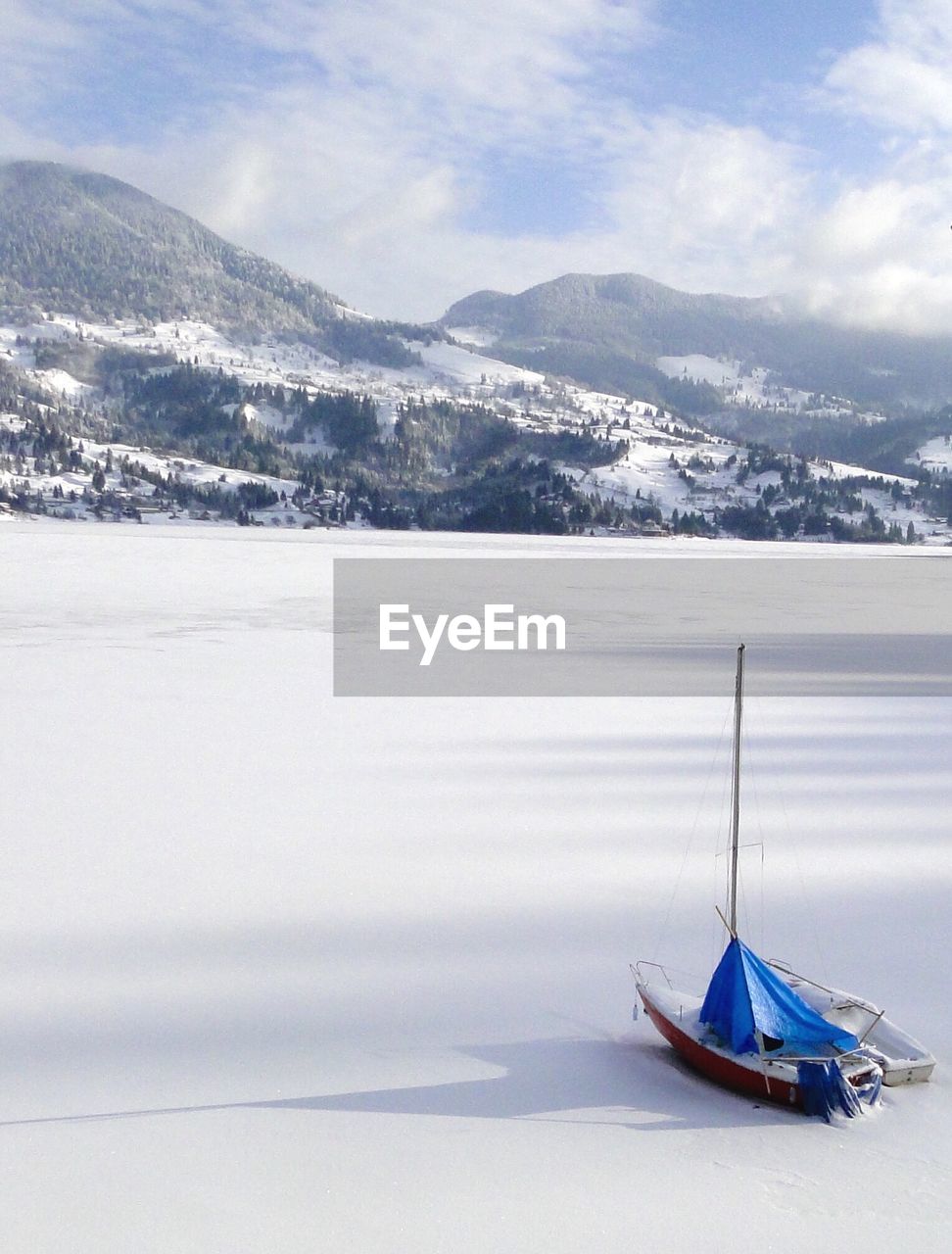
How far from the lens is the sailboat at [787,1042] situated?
367 centimetres

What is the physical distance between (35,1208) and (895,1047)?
2.88 meters

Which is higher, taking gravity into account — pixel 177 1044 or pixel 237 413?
pixel 237 413

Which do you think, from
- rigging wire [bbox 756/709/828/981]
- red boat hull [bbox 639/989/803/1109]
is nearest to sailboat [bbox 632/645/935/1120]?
red boat hull [bbox 639/989/803/1109]

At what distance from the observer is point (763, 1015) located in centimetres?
382

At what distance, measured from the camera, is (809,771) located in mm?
8344

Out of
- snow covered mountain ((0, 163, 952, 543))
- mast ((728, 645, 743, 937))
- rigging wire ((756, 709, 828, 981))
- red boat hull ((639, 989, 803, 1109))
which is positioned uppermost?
snow covered mountain ((0, 163, 952, 543))

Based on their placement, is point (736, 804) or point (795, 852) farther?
point (795, 852)

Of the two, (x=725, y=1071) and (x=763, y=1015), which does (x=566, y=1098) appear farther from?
(x=763, y=1015)

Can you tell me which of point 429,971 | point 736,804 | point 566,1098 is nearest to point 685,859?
point 736,804

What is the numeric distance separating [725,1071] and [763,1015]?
24 cm

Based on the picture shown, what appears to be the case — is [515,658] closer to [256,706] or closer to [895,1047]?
[256,706]

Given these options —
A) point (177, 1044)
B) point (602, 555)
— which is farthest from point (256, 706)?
point (602, 555)

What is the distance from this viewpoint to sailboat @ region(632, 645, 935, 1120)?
367 centimetres

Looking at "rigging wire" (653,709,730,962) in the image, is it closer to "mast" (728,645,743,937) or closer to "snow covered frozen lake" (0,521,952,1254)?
"snow covered frozen lake" (0,521,952,1254)
